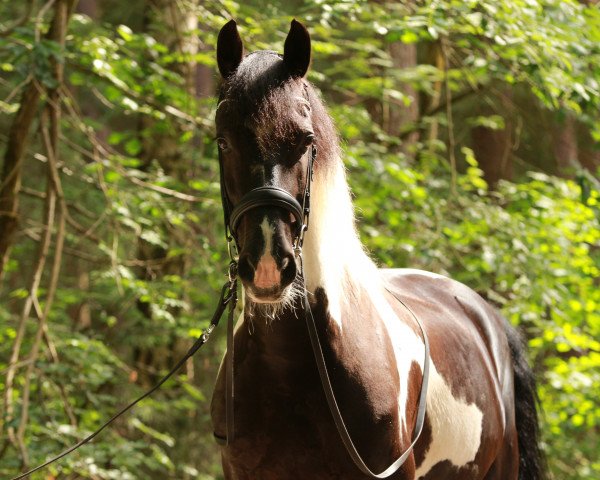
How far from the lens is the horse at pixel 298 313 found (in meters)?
2.21

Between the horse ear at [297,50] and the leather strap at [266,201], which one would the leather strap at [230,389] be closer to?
the leather strap at [266,201]

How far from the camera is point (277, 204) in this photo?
2.14 m

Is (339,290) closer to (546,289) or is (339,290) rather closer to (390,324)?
(390,324)

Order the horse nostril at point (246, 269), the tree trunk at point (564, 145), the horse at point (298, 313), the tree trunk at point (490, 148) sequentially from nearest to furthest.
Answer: the horse nostril at point (246, 269) → the horse at point (298, 313) → the tree trunk at point (564, 145) → the tree trunk at point (490, 148)

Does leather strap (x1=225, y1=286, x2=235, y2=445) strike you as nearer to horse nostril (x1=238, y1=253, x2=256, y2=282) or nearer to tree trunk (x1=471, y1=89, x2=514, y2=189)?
horse nostril (x1=238, y1=253, x2=256, y2=282)

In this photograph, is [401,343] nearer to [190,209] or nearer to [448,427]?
[448,427]

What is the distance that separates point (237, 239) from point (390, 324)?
831mm

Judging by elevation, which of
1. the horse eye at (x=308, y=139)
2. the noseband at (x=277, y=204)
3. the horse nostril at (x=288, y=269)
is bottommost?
the horse nostril at (x=288, y=269)

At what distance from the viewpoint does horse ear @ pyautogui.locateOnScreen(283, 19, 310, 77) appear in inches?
94.3

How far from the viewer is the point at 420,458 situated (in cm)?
291

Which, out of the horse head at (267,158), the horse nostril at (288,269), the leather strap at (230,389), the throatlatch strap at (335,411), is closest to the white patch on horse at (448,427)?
the throatlatch strap at (335,411)

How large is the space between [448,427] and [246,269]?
146 cm

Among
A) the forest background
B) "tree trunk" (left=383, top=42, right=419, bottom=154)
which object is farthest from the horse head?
"tree trunk" (left=383, top=42, right=419, bottom=154)

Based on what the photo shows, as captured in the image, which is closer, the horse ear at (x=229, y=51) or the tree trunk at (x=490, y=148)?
the horse ear at (x=229, y=51)
